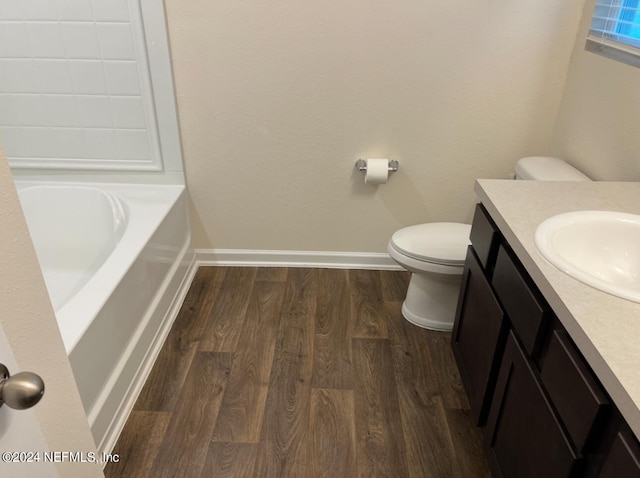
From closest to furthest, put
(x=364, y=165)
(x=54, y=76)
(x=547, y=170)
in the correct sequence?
(x=547, y=170)
(x=54, y=76)
(x=364, y=165)

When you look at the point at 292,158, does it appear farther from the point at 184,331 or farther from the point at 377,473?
the point at 377,473

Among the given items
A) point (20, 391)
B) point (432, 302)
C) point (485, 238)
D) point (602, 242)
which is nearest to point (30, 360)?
point (20, 391)

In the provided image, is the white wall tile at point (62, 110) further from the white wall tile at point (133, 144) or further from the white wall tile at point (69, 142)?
the white wall tile at point (133, 144)

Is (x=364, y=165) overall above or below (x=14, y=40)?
below

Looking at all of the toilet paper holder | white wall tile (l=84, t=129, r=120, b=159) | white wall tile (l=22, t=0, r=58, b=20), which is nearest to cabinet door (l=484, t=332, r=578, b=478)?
the toilet paper holder

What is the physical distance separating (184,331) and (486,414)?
4.50 feet

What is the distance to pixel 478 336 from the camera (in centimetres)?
167

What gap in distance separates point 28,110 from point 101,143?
349 mm

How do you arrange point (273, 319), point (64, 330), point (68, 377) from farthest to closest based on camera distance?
point (273, 319)
point (64, 330)
point (68, 377)

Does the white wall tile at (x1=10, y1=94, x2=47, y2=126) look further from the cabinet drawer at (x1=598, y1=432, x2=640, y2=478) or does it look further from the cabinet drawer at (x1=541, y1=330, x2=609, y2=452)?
the cabinet drawer at (x1=598, y1=432, x2=640, y2=478)

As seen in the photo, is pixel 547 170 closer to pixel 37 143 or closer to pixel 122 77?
pixel 122 77

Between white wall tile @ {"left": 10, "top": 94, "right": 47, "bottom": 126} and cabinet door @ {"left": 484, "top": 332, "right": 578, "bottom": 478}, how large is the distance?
227 centimetres

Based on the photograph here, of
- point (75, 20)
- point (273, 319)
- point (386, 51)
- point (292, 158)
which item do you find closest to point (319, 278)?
point (273, 319)

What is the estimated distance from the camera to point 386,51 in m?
2.29
